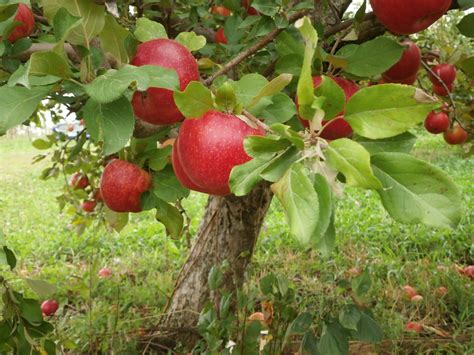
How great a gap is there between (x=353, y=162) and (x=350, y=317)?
99 centimetres

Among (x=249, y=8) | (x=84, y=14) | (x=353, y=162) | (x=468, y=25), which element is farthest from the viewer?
(x=249, y=8)

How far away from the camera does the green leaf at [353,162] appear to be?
48 centimetres

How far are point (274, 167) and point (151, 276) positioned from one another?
2574mm

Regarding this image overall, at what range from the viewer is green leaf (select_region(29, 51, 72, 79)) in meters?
0.60

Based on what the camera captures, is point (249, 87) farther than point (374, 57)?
No

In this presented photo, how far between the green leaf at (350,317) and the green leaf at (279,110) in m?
0.79

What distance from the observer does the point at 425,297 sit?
2410 millimetres

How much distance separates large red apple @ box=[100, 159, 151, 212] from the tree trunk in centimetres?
83

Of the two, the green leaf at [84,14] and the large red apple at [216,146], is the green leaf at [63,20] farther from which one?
the large red apple at [216,146]

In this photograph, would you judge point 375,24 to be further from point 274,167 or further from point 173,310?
point 173,310

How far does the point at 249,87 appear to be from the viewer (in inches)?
29.8

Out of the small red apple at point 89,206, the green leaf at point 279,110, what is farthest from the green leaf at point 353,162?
the small red apple at point 89,206

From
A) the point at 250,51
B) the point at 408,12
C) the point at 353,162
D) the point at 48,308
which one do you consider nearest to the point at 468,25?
the point at 408,12

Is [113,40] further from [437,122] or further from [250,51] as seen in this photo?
[437,122]
